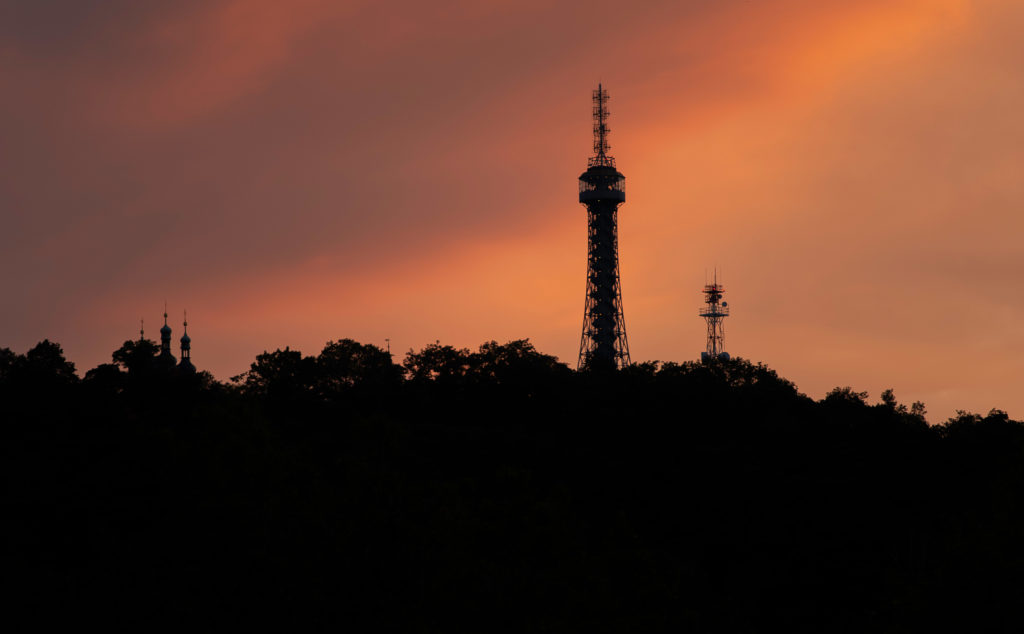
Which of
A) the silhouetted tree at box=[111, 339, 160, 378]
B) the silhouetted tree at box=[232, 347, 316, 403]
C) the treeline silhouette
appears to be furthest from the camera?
the silhouetted tree at box=[232, 347, 316, 403]

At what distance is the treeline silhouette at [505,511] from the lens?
225ft

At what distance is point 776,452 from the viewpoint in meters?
101

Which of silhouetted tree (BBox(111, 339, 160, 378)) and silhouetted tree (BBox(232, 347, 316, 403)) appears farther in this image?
silhouetted tree (BBox(232, 347, 316, 403))

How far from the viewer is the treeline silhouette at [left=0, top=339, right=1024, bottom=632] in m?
68.7

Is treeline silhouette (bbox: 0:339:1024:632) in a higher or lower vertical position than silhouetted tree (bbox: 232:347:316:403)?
lower

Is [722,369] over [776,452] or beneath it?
over

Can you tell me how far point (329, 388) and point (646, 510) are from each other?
153 feet

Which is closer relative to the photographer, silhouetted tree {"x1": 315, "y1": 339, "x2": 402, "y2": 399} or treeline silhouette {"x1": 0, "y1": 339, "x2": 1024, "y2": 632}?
treeline silhouette {"x1": 0, "y1": 339, "x2": 1024, "y2": 632}

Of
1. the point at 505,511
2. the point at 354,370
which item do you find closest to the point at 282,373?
the point at 354,370

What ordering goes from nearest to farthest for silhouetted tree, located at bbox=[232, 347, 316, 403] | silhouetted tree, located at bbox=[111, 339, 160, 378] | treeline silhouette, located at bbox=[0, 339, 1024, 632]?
treeline silhouette, located at bbox=[0, 339, 1024, 632]
silhouetted tree, located at bbox=[111, 339, 160, 378]
silhouetted tree, located at bbox=[232, 347, 316, 403]

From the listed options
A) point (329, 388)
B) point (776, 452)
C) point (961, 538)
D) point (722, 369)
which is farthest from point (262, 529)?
point (722, 369)

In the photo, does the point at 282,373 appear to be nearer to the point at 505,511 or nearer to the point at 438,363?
the point at 438,363

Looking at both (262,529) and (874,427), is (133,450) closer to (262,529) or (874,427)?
(262,529)

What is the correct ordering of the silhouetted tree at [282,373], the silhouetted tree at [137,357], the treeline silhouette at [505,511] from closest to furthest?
the treeline silhouette at [505,511] < the silhouetted tree at [137,357] < the silhouetted tree at [282,373]
